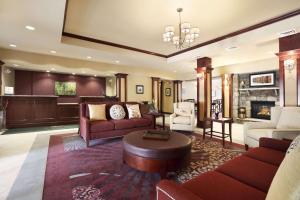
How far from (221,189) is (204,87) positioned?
4.89m

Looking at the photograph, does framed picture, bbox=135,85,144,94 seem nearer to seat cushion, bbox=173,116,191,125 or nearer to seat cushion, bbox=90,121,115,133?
seat cushion, bbox=173,116,191,125

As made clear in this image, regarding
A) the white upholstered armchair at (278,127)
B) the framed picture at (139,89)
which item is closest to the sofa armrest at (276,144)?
the white upholstered armchair at (278,127)

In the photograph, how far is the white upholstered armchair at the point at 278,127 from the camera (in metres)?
2.59

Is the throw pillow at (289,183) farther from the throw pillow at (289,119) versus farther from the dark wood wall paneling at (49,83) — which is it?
the dark wood wall paneling at (49,83)

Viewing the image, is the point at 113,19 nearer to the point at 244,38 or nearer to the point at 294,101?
the point at 244,38

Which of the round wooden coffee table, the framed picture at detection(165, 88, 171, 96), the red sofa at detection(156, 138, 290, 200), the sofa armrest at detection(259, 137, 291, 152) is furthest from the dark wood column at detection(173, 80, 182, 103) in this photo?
the red sofa at detection(156, 138, 290, 200)

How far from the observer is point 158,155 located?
2.12 metres

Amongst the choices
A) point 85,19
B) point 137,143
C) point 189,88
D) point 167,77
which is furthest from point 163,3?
point 189,88

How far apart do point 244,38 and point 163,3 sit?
242 centimetres

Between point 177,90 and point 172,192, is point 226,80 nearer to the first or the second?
point 177,90

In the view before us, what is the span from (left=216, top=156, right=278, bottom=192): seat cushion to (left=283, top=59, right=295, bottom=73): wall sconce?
321 centimetres

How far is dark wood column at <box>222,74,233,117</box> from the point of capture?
7.78m

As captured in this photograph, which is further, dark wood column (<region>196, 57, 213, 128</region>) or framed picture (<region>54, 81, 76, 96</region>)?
framed picture (<region>54, 81, 76, 96</region>)

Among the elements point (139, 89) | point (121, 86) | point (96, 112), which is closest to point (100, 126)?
point (96, 112)
